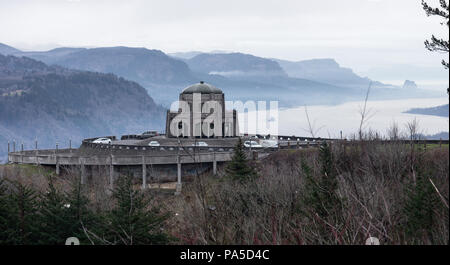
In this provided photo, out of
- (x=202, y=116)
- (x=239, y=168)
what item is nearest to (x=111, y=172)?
(x=239, y=168)

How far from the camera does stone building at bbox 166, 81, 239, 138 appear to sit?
248ft

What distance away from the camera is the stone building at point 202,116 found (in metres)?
75.5

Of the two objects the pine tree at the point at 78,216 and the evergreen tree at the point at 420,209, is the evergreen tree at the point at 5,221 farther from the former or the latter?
the evergreen tree at the point at 420,209

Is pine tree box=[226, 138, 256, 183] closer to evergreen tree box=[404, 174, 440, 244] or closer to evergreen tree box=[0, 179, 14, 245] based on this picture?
evergreen tree box=[0, 179, 14, 245]

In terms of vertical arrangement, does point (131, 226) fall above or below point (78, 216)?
above

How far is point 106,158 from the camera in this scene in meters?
59.8

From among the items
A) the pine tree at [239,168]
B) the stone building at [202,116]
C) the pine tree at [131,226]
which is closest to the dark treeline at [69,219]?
the pine tree at [131,226]

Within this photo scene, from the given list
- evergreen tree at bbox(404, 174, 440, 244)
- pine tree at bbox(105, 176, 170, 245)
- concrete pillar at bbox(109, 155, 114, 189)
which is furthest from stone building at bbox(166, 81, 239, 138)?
evergreen tree at bbox(404, 174, 440, 244)

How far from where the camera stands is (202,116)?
7562 centimetres

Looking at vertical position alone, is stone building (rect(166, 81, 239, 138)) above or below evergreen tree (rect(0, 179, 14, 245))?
above

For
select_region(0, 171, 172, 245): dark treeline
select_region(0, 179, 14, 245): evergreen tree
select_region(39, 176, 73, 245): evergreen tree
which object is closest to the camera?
select_region(0, 171, 172, 245): dark treeline

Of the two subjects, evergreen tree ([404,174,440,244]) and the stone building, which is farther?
the stone building

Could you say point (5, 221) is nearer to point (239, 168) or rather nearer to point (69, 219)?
point (69, 219)
